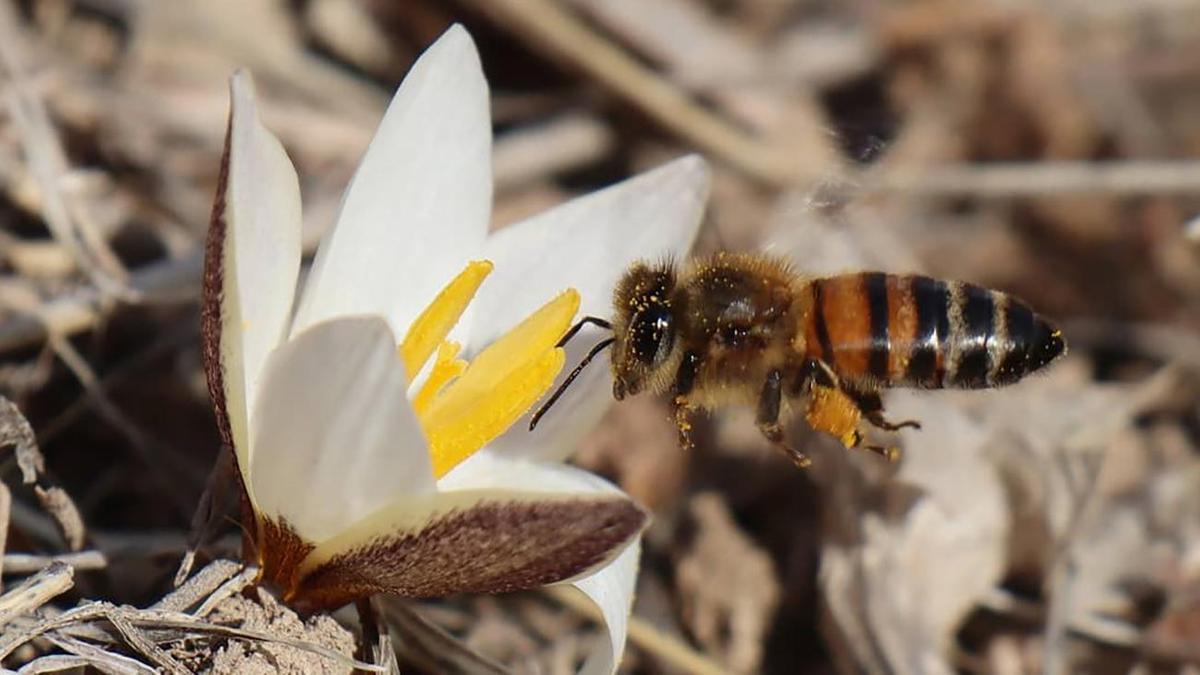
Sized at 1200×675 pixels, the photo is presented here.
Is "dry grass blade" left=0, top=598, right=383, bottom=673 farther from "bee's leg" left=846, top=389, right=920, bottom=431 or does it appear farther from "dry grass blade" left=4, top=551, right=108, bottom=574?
"bee's leg" left=846, top=389, right=920, bottom=431

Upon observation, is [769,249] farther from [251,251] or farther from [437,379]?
[251,251]

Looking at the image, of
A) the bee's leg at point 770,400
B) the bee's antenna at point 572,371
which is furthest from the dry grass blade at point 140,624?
the bee's leg at point 770,400

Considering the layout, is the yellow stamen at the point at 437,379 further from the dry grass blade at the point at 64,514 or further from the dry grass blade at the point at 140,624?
the dry grass blade at the point at 64,514

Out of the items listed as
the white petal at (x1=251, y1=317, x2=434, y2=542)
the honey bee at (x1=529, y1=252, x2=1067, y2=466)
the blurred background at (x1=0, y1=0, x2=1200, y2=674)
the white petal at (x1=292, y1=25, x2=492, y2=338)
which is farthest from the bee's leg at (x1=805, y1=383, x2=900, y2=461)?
the white petal at (x1=251, y1=317, x2=434, y2=542)

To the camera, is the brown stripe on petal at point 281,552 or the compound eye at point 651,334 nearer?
the brown stripe on petal at point 281,552

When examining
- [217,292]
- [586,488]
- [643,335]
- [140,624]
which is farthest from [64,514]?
[643,335]

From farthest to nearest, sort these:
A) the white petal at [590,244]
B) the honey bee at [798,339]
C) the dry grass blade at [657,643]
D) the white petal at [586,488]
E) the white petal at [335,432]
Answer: the dry grass blade at [657,643] < the white petal at [590,244] < the honey bee at [798,339] < the white petal at [586,488] < the white petal at [335,432]
